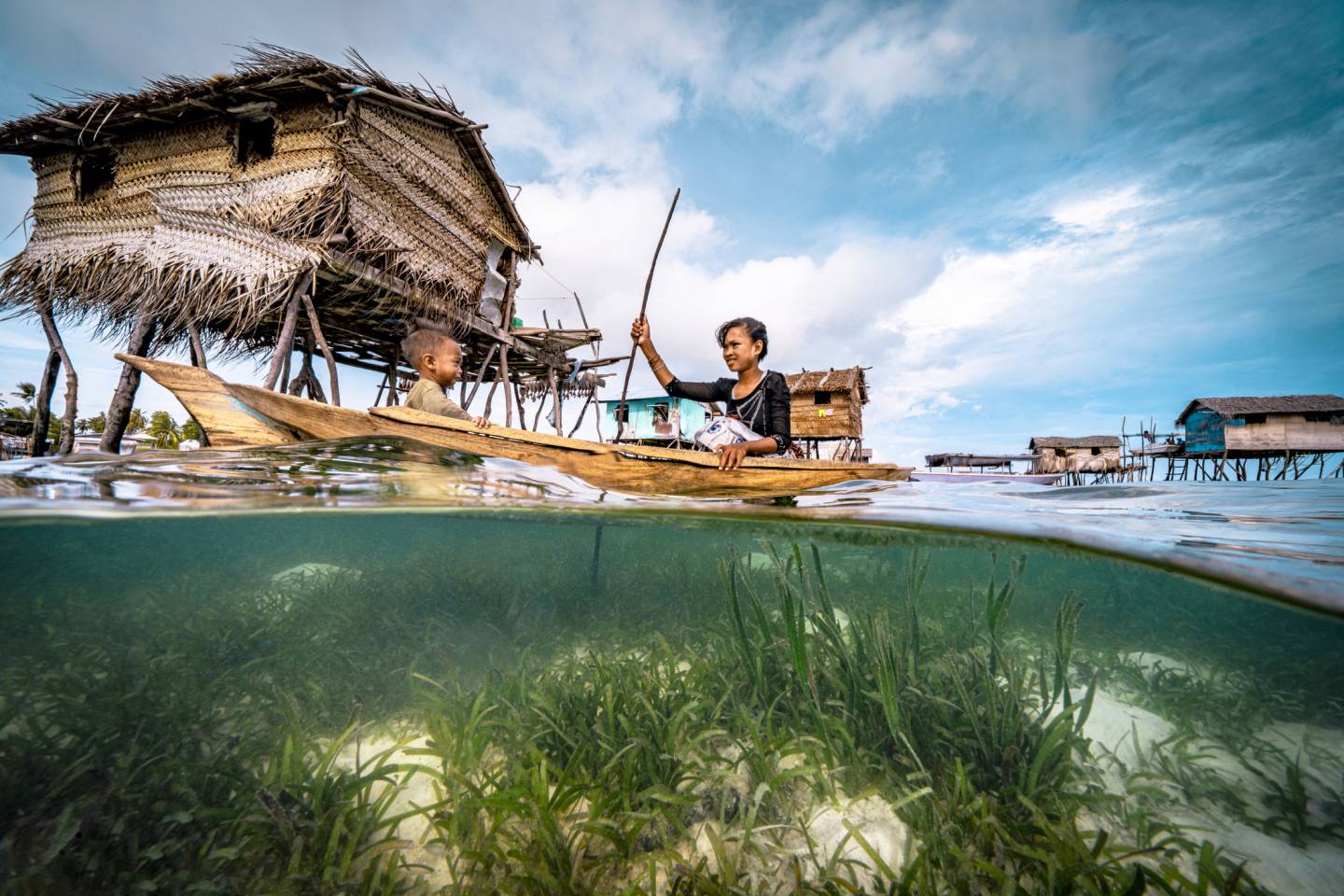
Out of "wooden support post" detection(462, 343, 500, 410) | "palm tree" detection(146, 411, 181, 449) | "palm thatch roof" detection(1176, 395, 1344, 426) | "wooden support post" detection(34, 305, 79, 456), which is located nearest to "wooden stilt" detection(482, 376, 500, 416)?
"wooden support post" detection(462, 343, 500, 410)

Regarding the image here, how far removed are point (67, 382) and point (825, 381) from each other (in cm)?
2248

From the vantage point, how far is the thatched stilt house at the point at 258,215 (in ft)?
26.8

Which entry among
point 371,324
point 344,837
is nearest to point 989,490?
point 344,837

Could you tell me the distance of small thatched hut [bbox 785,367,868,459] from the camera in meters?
20.4

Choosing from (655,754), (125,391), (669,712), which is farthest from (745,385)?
(125,391)

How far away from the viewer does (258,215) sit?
8.33m

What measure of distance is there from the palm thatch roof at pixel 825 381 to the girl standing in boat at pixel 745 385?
15.5 metres

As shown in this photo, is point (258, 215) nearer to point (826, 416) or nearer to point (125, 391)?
point (125, 391)

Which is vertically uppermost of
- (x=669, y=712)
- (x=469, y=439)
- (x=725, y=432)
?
(x=725, y=432)

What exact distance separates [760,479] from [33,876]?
471cm

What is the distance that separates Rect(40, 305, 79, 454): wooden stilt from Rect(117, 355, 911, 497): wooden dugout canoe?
11177 mm

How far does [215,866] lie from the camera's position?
2.56m

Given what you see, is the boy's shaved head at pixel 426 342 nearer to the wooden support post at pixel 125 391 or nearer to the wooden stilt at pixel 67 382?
the wooden support post at pixel 125 391

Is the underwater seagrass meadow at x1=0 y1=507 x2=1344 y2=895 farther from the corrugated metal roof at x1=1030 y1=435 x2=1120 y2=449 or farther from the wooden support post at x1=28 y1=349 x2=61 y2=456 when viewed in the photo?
the corrugated metal roof at x1=1030 y1=435 x2=1120 y2=449
